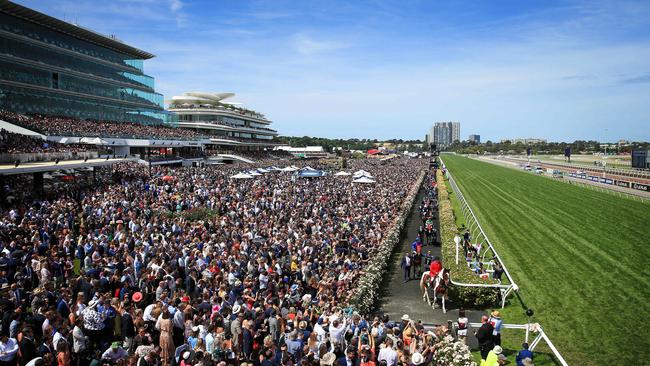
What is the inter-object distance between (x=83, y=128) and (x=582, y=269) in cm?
4104

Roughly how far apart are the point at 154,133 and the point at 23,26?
51.5ft

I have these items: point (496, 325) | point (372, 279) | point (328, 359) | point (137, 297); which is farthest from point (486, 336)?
point (137, 297)

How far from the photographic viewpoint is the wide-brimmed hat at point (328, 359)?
272 inches

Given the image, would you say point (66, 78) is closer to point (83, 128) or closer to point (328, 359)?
point (83, 128)

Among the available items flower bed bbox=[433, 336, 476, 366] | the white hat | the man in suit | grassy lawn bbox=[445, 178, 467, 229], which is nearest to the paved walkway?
flower bed bbox=[433, 336, 476, 366]

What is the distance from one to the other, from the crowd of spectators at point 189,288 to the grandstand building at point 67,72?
2667 centimetres

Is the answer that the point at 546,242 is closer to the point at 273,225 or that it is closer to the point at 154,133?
the point at 273,225

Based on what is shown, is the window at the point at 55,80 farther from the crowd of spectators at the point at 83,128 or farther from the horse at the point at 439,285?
the horse at the point at 439,285

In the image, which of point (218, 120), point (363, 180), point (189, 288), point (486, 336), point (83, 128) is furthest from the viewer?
point (218, 120)

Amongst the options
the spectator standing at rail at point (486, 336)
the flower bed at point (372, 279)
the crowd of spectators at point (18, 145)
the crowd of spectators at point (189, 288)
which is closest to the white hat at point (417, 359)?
the crowd of spectators at point (189, 288)

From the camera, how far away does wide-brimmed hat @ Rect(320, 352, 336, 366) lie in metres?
6.90

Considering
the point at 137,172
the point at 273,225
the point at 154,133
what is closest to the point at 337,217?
the point at 273,225

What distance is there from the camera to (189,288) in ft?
34.4

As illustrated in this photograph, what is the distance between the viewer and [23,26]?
41312mm
